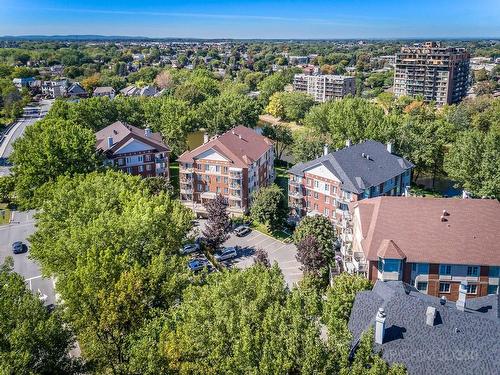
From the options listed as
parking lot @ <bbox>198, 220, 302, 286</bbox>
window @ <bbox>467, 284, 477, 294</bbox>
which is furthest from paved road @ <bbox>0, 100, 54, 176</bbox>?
window @ <bbox>467, 284, 477, 294</bbox>

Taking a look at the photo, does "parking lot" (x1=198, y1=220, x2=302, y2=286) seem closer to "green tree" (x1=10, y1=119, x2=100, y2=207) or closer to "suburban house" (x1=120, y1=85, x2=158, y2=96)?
"green tree" (x1=10, y1=119, x2=100, y2=207)

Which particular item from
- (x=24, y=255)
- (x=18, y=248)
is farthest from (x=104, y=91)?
(x=24, y=255)

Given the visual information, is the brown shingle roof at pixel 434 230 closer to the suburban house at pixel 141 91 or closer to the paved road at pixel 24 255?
the paved road at pixel 24 255

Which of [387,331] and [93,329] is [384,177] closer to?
[387,331]

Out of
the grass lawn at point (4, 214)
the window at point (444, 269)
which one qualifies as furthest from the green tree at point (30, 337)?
the grass lawn at point (4, 214)

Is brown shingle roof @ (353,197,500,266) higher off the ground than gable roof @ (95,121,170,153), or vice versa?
gable roof @ (95,121,170,153)

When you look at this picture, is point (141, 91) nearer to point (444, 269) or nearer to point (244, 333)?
point (444, 269)
